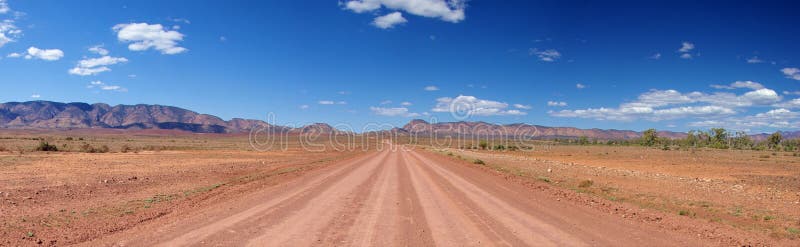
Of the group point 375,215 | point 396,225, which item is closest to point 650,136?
point 375,215

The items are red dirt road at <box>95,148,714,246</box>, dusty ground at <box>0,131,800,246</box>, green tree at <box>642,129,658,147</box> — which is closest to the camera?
red dirt road at <box>95,148,714,246</box>

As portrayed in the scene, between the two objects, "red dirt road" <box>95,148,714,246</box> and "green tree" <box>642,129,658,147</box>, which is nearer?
"red dirt road" <box>95,148,714,246</box>

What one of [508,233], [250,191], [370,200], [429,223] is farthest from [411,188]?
[508,233]

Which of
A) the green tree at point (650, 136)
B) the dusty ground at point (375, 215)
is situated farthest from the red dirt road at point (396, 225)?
the green tree at point (650, 136)

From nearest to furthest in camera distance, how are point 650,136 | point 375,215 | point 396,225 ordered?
1. point 396,225
2. point 375,215
3. point 650,136

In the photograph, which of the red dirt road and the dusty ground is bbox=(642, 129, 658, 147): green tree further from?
the red dirt road

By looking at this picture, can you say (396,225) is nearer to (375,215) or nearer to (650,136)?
(375,215)

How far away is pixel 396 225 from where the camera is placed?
9438 mm

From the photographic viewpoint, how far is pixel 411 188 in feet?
55.8

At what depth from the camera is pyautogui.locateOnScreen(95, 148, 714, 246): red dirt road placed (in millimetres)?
7934

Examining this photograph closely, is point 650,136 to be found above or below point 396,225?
above

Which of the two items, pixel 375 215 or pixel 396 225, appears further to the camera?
pixel 375 215

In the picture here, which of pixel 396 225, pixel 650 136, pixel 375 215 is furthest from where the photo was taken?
pixel 650 136

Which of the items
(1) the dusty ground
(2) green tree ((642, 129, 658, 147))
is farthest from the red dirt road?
(2) green tree ((642, 129, 658, 147))
